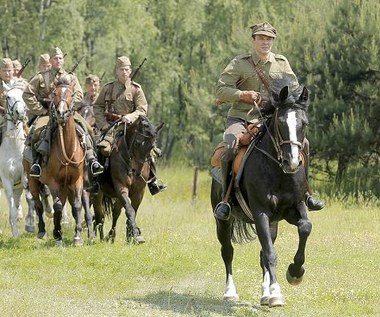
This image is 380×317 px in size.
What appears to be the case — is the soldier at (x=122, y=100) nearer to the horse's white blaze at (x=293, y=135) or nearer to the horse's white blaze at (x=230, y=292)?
the horse's white blaze at (x=230, y=292)

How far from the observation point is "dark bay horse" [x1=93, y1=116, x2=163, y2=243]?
17.7 meters

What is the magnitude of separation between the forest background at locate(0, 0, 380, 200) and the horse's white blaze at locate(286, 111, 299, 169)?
604 inches

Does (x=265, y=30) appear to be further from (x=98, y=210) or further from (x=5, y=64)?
(x=5, y=64)

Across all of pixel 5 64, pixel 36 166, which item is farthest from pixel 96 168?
pixel 5 64

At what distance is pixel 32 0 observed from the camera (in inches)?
1767

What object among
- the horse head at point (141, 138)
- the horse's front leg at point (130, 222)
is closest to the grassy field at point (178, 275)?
the horse's front leg at point (130, 222)

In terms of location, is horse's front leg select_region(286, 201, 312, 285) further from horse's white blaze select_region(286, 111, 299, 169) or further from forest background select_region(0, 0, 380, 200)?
forest background select_region(0, 0, 380, 200)

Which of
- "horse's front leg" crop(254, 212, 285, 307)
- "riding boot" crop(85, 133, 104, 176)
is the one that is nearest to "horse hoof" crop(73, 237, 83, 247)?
"riding boot" crop(85, 133, 104, 176)

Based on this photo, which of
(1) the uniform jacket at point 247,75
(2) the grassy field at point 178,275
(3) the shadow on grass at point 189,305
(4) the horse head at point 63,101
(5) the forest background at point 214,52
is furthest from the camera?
(5) the forest background at point 214,52

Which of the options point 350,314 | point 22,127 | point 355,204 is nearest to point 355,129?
point 355,204

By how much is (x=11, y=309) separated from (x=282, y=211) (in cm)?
328

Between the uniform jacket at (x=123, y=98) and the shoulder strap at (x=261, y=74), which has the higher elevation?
the shoulder strap at (x=261, y=74)

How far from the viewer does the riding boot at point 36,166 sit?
17.7m

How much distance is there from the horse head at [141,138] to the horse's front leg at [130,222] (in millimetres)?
679
